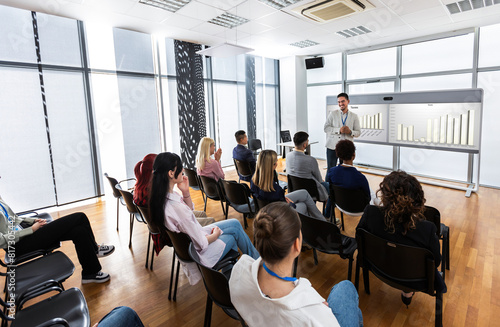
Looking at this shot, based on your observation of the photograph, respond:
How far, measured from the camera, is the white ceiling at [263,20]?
13.8 ft

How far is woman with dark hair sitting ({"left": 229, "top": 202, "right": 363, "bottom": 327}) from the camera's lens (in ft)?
3.29

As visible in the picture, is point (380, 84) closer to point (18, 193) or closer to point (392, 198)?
point (392, 198)

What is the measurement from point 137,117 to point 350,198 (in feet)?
14.9

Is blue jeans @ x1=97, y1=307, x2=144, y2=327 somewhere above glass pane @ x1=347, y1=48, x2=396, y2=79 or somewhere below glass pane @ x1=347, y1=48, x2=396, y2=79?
below

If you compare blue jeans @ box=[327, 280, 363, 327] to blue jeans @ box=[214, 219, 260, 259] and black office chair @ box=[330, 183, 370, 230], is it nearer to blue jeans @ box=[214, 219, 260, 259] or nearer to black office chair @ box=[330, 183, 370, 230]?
blue jeans @ box=[214, 219, 260, 259]

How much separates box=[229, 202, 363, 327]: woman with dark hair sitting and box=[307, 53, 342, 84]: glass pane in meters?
7.57

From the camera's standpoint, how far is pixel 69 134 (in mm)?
4996

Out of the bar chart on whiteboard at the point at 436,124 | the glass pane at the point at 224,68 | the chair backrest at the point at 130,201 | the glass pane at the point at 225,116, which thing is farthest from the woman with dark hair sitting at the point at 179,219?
the glass pane at the point at 224,68

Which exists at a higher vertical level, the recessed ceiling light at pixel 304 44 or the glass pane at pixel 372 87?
the recessed ceiling light at pixel 304 44

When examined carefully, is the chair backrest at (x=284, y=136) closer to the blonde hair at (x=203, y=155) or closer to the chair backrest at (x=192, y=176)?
the chair backrest at (x=192, y=176)

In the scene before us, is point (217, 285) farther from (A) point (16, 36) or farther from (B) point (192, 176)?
(A) point (16, 36)

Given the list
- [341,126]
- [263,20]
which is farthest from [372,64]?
[263,20]

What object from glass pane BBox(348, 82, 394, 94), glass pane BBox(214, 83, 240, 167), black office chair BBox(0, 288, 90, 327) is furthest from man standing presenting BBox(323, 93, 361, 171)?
black office chair BBox(0, 288, 90, 327)

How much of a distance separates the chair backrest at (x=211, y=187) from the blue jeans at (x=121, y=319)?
2.51m
